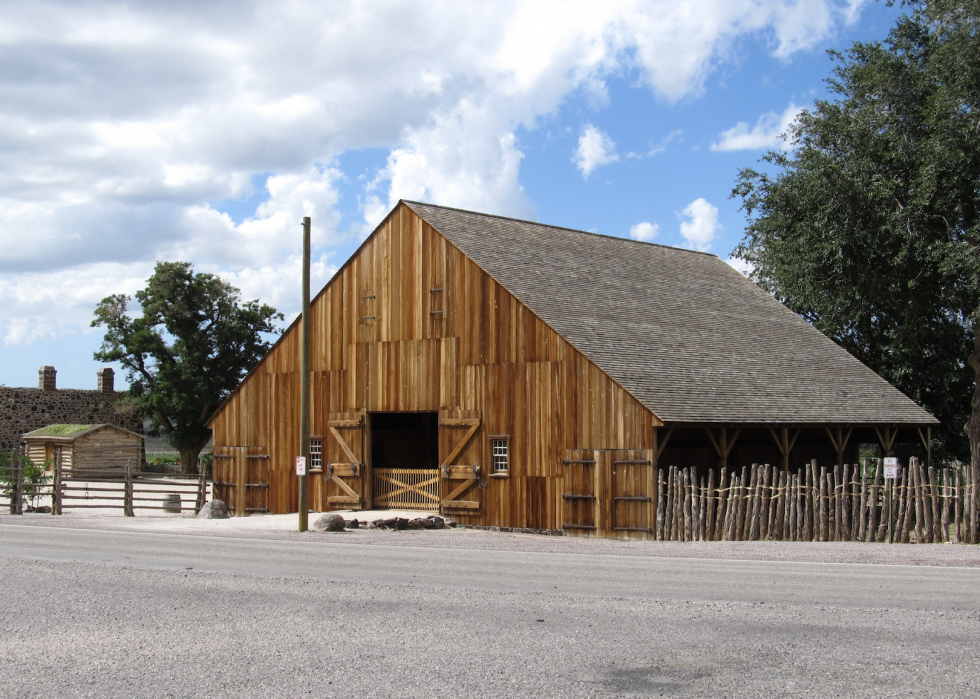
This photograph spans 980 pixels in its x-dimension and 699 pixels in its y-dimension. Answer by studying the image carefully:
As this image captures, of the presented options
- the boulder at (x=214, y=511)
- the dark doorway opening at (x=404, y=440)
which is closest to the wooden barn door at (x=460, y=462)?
the dark doorway opening at (x=404, y=440)

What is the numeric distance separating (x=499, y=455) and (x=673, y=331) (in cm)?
620

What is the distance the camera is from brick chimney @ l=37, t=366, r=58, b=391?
50.7 metres

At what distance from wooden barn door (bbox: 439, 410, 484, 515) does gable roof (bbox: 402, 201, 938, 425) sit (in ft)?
11.0

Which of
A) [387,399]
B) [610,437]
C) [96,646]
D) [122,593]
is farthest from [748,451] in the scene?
[96,646]

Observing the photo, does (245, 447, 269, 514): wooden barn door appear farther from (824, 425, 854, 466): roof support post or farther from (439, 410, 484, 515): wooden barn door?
(824, 425, 854, 466): roof support post

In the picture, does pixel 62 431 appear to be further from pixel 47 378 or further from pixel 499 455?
pixel 499 455

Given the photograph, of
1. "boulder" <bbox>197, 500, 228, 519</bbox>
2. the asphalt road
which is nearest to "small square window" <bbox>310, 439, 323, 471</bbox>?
"boulder" <bbox>197, 500, 228, 519</bbox>

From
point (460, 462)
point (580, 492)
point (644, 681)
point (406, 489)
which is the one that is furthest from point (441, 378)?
point (644, 681)

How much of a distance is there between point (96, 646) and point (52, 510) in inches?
881

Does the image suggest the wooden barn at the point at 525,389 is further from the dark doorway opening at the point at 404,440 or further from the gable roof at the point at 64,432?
the gable roof at the point at 64,432

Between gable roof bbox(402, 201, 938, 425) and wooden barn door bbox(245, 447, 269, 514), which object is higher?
gable roof bbox(402, 201, 938, 425)

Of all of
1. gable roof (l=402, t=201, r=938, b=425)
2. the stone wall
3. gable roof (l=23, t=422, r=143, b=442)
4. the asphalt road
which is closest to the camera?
the asphalt road

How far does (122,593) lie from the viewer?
38.8ft

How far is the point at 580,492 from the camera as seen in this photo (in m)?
22.0
